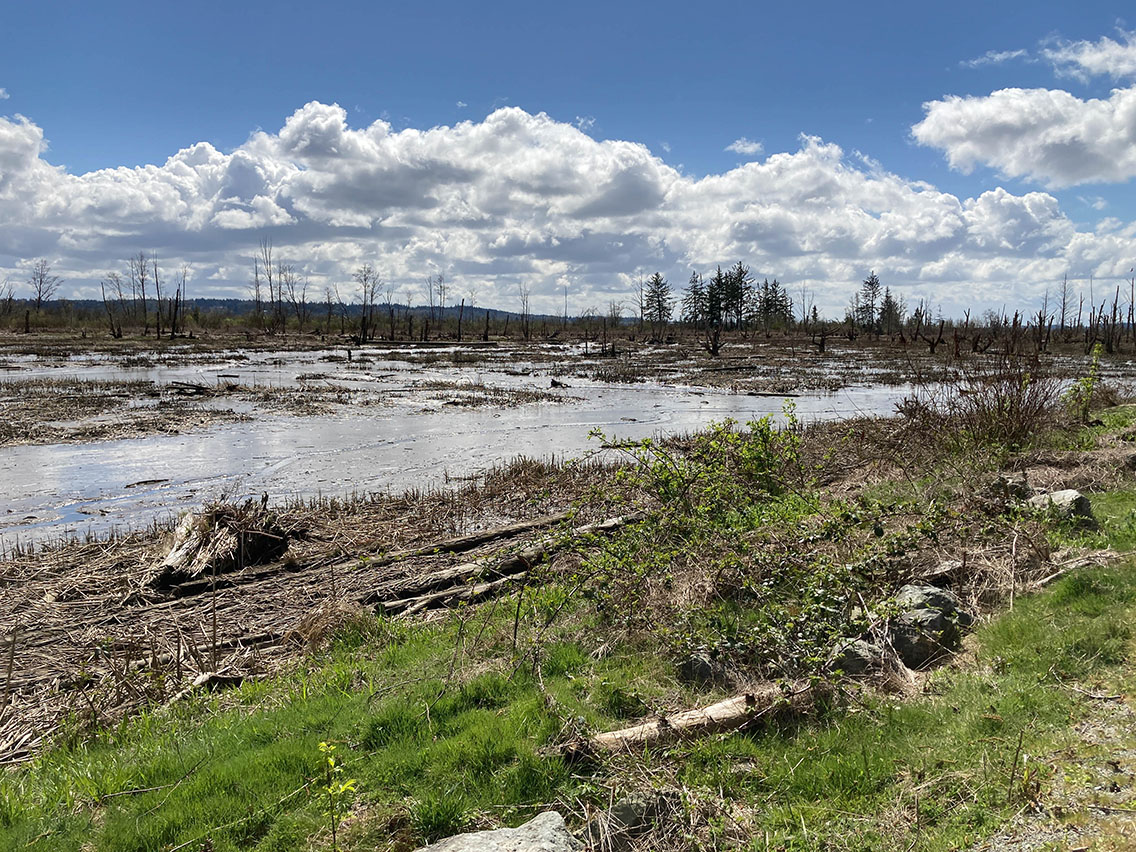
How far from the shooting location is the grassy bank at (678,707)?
4160 millimetres

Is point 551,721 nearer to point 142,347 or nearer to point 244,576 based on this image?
point 244,576

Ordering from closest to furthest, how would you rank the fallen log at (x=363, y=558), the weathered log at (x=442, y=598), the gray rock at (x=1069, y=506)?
the gray rock at (x=1069, y=506) < the weathered log at (x=442, y=598) < the fallen log at (x=363, y=558)

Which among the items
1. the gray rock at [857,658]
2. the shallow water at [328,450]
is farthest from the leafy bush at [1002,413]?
the shallow water at [328,450]

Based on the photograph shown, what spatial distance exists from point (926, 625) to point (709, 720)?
2.14 meters

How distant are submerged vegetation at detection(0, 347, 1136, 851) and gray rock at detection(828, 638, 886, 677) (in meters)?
0.15

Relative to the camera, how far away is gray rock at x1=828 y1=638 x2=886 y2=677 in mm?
5551

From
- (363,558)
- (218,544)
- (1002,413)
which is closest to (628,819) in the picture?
(363,558)

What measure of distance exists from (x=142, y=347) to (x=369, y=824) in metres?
62.8

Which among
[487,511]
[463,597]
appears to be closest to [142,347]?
[487,511]

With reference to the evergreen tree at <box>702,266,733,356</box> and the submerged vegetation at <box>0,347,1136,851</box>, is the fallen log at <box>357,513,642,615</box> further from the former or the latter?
the evergreen tree at <box>702,266,733,356</box>

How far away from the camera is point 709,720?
509cm

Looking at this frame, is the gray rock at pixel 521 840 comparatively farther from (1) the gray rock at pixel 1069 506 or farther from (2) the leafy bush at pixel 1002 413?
(2) the leafy bush at pixel 1002 413

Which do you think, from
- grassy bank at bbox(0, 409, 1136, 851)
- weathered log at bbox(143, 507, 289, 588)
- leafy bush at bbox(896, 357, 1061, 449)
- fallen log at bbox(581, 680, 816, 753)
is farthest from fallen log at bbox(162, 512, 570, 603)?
leafy bush at bbox(896, 357, 1061, 449)

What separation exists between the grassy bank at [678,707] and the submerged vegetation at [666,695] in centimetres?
2
